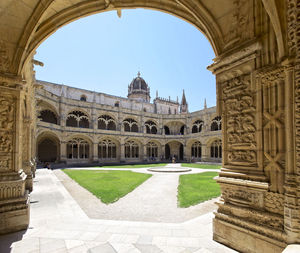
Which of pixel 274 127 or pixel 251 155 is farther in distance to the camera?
pixel 251 155

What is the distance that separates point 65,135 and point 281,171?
28.0 m

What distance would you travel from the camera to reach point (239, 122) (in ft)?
12.5

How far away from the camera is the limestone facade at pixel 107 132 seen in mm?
26750

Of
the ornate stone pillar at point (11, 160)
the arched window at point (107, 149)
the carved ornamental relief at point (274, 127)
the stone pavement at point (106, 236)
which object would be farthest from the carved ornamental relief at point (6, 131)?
the arched window at point (107, 149)

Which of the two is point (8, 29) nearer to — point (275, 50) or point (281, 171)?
point (275, 50)

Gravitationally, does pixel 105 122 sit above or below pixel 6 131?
above

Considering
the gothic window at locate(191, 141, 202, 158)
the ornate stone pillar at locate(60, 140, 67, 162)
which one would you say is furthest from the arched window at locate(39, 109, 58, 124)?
the gothic window at locate(191, 141, 202, 158)

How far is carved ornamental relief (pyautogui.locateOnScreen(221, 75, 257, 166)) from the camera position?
11.8 ft

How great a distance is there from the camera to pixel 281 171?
3.14m

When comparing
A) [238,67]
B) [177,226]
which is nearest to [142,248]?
[177,226]

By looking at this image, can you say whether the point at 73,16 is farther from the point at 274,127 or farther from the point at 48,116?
the point at 48,116

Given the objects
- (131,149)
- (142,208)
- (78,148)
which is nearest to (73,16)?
(142,208)

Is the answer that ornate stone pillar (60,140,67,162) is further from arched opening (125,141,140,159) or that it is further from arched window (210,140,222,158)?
arched window (210,140,222,158)

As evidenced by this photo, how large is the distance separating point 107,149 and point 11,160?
27965 millimetres
